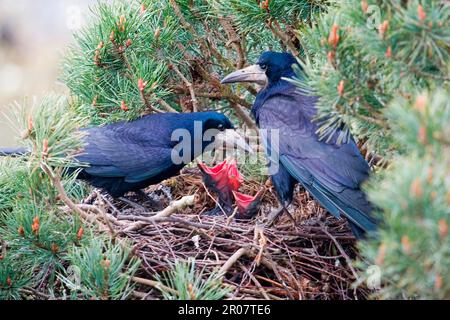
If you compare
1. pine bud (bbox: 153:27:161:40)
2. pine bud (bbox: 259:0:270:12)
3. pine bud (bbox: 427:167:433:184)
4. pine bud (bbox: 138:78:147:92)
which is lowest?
pine bud (bbox: 427:167:433:184)

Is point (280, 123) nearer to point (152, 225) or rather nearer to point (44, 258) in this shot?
point (152, 225)

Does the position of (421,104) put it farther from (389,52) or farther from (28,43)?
(28,43)

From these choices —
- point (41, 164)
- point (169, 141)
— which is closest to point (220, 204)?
point (169, 141)

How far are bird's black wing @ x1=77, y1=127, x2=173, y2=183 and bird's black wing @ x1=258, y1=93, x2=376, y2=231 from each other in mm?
602

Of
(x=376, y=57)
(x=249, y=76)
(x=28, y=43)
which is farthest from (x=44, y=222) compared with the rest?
(x=28, y=43)

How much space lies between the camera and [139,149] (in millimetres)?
3834

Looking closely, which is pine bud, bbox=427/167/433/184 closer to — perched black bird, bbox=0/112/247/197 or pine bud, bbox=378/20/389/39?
pine bud, bbox=378/20/389/39

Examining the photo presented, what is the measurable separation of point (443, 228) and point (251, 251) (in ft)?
4.92

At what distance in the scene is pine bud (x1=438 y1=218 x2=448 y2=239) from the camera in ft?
4.86

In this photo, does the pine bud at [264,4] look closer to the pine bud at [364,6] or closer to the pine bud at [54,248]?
the pine bud at [364,6]

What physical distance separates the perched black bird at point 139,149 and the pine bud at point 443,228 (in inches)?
94.6

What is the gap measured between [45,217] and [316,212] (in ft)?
5.09

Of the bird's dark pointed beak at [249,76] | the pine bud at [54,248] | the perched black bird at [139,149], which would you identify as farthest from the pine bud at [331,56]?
the perched black bird at [139,149]

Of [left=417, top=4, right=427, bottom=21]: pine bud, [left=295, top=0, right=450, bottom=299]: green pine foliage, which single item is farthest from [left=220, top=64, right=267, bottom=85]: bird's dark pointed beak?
[left=417, top=4, right=427, bottom=21]: pine bud
